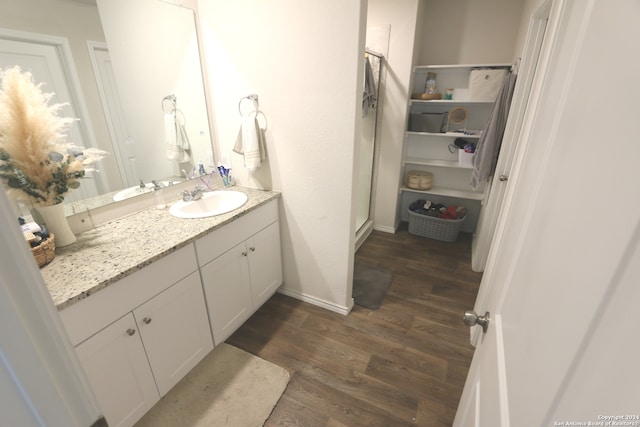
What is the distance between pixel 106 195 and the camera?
1.54 m

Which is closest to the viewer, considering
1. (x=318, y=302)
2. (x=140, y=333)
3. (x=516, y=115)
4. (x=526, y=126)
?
(x=140, y=333)

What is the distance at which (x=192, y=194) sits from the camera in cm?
185

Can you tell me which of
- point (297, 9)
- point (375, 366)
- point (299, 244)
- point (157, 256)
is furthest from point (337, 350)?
point (297, 9)

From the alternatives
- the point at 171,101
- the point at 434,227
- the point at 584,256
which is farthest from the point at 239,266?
the point at 434,227

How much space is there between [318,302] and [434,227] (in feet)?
5.50

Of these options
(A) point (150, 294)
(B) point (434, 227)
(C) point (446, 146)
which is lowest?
(B) point (434, 227)

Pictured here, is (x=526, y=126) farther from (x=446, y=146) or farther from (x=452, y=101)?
(x=446, y=146)

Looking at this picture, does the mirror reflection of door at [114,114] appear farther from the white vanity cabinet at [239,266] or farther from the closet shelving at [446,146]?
the closet shelving at [446,146]

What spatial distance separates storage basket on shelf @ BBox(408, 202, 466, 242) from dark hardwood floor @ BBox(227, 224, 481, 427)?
0.58 metres

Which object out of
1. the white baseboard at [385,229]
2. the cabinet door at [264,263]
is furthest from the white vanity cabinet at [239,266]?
the white baseboard at [385,229]

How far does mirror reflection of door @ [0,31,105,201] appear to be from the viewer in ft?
3.74

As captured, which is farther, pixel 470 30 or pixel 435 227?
pixel 435 227

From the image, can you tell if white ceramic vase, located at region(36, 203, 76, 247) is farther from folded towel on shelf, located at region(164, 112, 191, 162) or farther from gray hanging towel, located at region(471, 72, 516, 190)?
gray hanging towel, located at region(471, 72, 516, 190)

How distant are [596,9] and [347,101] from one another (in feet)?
4.00
